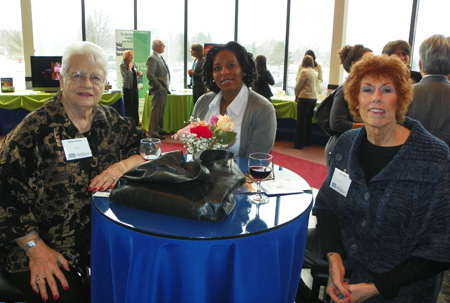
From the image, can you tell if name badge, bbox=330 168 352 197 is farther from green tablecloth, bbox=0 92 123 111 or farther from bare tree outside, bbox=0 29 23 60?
bare tree outside, bbox=0 29 23 60

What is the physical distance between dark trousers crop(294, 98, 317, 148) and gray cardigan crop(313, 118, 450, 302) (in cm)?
499

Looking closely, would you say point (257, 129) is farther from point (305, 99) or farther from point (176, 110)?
point (176, 110)

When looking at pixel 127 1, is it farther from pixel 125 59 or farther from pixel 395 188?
pixel 395 188

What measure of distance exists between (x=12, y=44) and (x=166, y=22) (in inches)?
146

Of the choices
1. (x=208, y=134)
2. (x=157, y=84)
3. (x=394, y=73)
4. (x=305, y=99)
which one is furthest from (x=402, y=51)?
(x=157, y=84)

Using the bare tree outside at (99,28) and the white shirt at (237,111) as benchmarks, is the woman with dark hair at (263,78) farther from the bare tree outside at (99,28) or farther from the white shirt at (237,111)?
the bare tree outside at (99,28)

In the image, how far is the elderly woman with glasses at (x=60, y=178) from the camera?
5.19 feet

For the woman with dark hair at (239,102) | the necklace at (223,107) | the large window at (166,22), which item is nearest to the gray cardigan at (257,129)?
the woman with dark hair at (239,102)

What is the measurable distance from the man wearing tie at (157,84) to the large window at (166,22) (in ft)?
6.70

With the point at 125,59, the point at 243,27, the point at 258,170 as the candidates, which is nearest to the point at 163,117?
the point at 125,59

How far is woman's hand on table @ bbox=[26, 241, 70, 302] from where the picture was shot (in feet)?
5.08

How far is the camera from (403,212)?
4.88 feet

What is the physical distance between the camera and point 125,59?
25.5ft

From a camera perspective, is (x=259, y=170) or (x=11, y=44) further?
(x=11, y=44)
